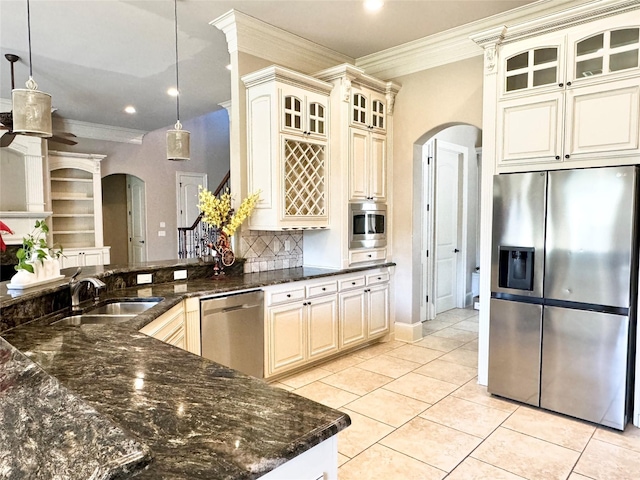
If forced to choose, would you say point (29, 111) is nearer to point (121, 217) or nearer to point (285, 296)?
point (285, 296)

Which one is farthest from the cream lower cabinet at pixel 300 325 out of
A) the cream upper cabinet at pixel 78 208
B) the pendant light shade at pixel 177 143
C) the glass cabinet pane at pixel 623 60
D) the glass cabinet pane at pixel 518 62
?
the cream upper cabinet at pixel 78 208

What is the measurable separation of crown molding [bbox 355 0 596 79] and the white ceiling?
104 mm

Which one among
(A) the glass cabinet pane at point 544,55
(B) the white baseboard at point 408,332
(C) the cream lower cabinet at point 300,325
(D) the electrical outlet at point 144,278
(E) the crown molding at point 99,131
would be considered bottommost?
(B) the white baseboard at point 408,332

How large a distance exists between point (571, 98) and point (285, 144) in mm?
2303

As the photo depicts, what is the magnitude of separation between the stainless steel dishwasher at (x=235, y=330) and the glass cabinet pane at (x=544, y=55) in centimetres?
282

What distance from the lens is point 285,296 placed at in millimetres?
3627

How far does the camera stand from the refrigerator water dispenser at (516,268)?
3.12m

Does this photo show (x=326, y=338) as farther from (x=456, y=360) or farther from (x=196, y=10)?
(x=196, y=10)

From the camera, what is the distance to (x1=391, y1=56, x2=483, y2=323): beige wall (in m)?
4.19

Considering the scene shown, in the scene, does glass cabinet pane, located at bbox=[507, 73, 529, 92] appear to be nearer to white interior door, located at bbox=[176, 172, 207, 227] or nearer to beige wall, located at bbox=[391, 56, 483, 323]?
beige wall, located at bbox=[391, 56, 483, 323]

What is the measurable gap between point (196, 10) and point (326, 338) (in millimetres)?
3210

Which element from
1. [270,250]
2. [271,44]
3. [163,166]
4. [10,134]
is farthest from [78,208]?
[271,44]

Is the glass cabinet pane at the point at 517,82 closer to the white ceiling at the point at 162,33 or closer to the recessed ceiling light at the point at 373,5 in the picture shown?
the white ceiling at the point at 162,33

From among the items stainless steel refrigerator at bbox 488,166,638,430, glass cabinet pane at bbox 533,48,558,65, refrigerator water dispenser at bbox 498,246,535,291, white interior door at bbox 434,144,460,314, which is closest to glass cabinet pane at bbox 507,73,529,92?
glass cabinet pane at bbox 533,48,558,65
